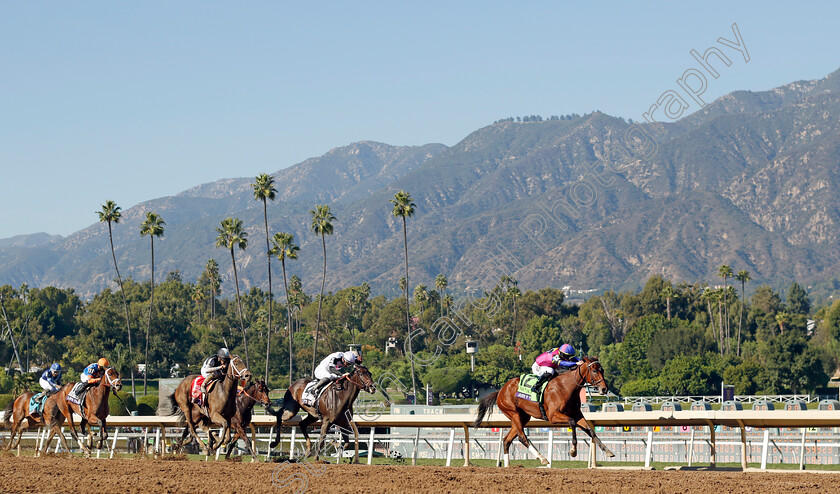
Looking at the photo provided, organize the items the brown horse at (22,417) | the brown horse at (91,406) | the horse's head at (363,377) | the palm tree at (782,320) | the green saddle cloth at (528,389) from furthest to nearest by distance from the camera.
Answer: the palm tree at (782,320), the brown horse at (22,417), the brown horse at (91,406), the horse's head at (363,377), the green saddle cloth at (528,389)

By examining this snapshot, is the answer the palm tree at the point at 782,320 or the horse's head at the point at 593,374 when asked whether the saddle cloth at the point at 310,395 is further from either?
the palm tree at the point at 782,320

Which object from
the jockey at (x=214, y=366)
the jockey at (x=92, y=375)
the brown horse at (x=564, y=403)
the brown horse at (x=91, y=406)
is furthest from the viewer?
the jockey at (x=92, y=375)

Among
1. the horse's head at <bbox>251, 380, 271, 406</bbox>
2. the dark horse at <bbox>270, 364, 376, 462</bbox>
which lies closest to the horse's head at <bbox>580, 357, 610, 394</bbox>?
the dark horse at <bbox>270, 364, 376, 462</bbox>

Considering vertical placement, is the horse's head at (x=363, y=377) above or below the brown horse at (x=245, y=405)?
above

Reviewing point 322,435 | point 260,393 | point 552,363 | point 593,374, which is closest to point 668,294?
point 260,393

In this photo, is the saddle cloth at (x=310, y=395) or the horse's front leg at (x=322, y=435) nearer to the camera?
the horse's front leg at (x=322, y=435)

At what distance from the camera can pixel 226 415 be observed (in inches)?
851

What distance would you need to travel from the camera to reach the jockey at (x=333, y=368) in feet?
70.1

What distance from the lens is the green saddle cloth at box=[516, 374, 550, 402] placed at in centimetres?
1936

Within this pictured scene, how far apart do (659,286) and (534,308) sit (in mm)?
27657

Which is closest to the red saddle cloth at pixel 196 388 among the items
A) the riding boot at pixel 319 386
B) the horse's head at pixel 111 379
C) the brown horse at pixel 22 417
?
the horse's head at pixel 111 379

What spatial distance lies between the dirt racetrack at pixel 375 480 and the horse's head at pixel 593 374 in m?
1.53

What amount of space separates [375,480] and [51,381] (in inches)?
581

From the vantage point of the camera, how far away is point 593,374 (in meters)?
18.5
